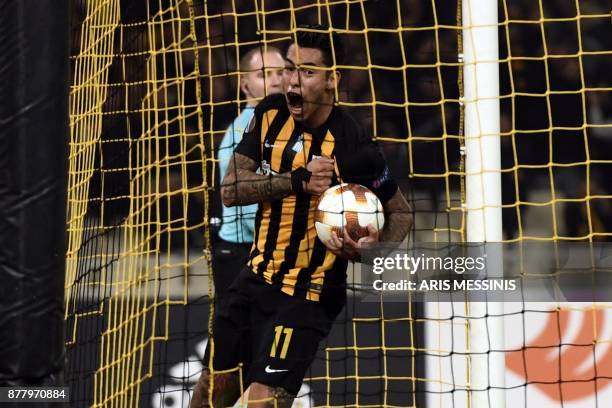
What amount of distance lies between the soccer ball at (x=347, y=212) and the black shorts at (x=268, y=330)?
0.29 meters

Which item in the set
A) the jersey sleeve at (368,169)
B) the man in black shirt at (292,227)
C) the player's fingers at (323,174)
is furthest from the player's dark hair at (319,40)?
the player's fingers at (323,174)

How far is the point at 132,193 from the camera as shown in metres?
5.34

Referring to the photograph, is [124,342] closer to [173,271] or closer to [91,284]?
[91,284]

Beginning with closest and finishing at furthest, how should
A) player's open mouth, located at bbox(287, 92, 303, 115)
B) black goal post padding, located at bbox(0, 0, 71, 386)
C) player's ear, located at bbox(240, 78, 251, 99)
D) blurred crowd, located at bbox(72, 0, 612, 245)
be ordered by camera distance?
black goal post padding, located at bbox(0, 0, 71, 386) → player's open mouth, located at bbox(287, 92, 303, 115) → player's ear, located at bbox(240, 78, 251, 99) → blurred crowd, located at bbox(72, 0, 612, 245)

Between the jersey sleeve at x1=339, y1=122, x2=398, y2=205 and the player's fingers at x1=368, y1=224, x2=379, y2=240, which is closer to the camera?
the player's fingers at x1=368, y1=224, x2=379, y2=240

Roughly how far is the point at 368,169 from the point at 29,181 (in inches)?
78.5

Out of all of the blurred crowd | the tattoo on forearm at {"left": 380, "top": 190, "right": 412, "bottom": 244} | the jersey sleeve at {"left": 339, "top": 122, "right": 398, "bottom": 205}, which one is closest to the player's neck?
the jersey sleeve at {"left": 339, "top": 122, "right": 398, "bottom": 205}

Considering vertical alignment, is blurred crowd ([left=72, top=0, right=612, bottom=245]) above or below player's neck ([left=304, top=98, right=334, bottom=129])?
above

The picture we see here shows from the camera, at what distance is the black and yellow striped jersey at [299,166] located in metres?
4.81

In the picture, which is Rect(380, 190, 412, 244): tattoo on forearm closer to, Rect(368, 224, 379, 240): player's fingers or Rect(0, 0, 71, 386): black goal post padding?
Rect(368, 224, 379, 240): player's fingers

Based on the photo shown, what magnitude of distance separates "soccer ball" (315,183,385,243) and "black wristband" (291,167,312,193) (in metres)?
0.09

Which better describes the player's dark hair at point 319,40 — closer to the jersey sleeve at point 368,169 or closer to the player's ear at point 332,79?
the player's ear at point 332,79

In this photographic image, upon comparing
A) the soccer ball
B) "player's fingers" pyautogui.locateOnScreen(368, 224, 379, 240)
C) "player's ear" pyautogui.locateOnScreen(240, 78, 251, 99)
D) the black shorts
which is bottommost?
the black shorts

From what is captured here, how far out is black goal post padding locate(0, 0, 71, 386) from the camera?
3.09m
